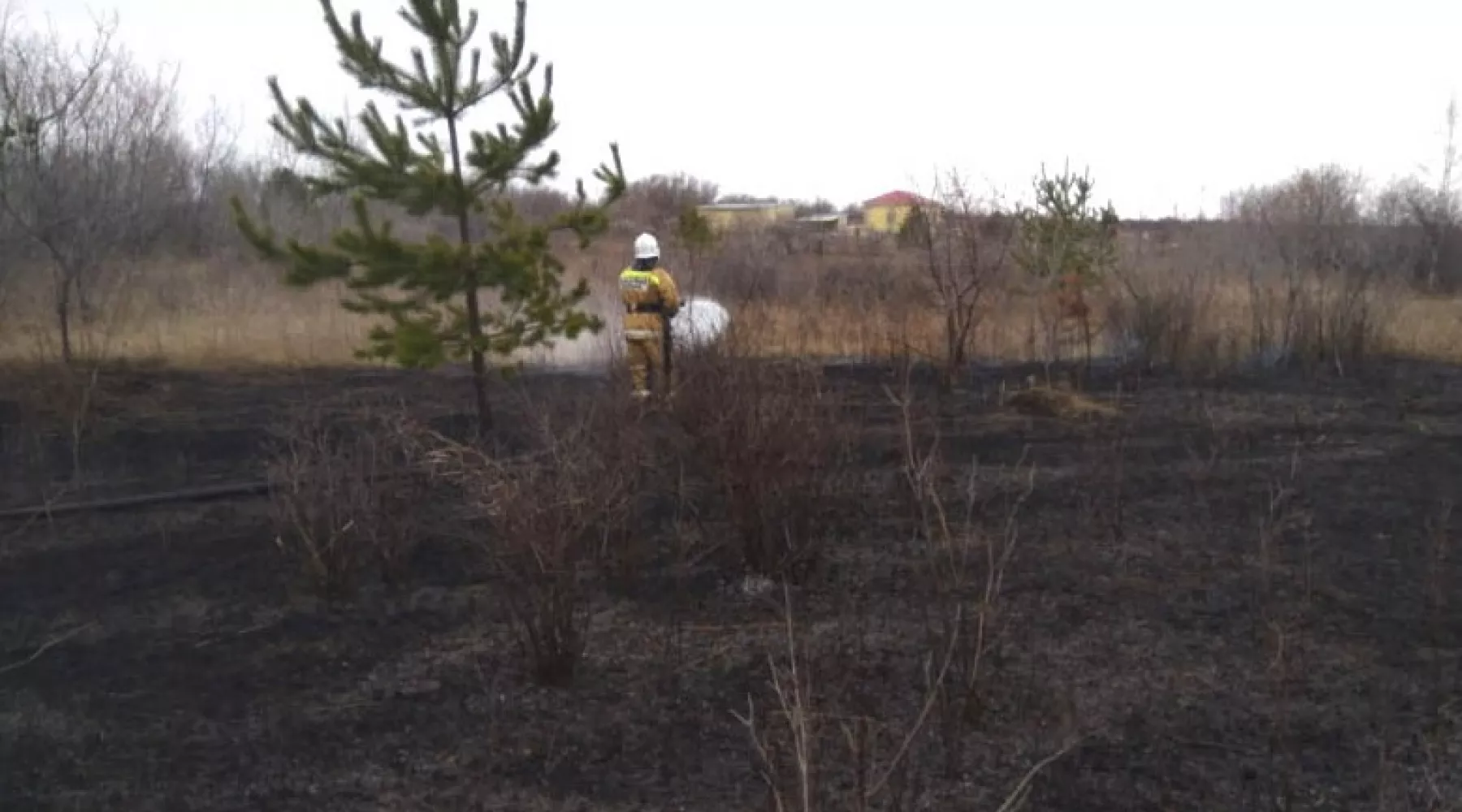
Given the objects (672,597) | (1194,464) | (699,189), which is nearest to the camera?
(672,597)

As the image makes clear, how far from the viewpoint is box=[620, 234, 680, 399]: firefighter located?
40.8 ft

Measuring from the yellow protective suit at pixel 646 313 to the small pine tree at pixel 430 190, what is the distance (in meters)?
1.49

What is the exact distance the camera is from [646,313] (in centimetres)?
1254

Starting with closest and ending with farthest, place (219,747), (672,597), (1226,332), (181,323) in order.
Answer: (219,747), (672,597), (1226,332), (181,323)

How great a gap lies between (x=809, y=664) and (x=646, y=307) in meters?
8.18

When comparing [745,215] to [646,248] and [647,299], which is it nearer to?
[646,248]

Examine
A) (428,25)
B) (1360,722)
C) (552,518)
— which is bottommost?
(1360,722)

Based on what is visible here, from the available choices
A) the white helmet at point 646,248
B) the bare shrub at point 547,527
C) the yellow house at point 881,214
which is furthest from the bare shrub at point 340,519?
the yellow house at point 881,214

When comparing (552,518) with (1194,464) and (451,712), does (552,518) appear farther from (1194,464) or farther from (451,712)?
(1194,464)

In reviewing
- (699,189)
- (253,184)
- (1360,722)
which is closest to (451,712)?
(1360,722)

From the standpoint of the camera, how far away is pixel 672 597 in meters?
6.55

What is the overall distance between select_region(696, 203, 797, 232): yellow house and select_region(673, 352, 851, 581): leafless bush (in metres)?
23.2

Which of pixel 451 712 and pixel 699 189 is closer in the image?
pixel 451 712

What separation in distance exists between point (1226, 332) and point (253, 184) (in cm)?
3182
